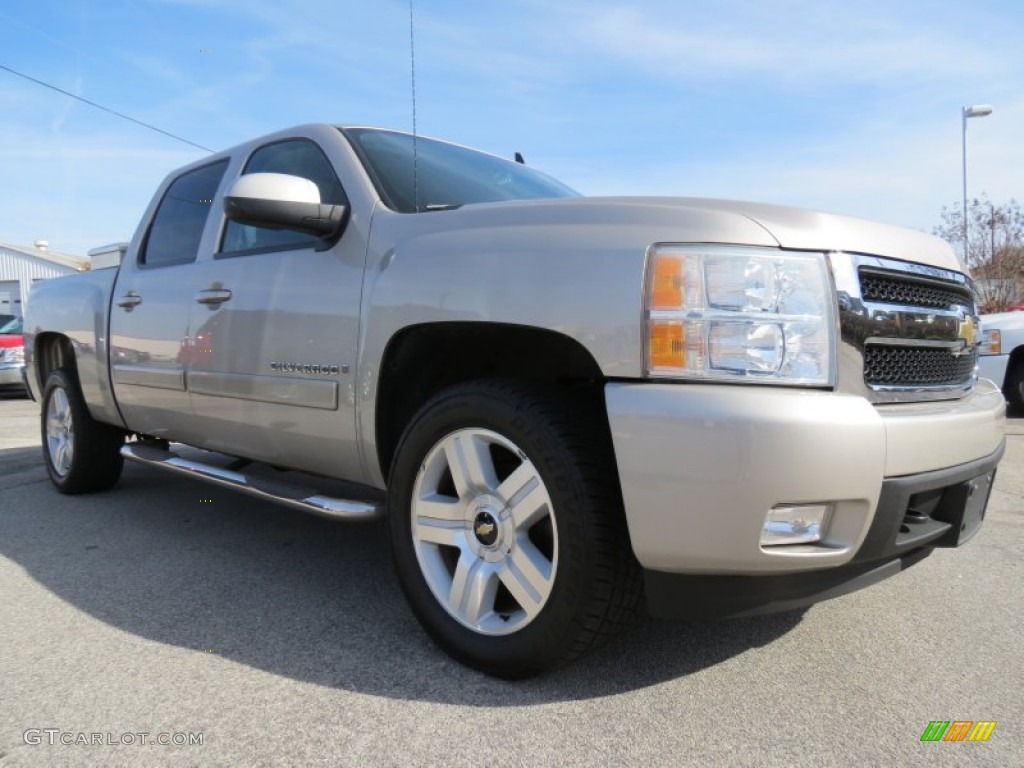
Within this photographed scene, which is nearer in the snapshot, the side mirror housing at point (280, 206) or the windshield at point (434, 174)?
the side mirror housing at point (280, 206)

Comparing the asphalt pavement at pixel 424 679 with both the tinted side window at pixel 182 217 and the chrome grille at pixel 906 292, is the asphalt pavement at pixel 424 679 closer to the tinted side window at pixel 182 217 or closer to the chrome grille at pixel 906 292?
the chrome grille at pixel 906 292

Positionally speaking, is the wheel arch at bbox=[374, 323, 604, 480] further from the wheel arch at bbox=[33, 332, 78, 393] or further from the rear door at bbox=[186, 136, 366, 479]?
the wheel arch at bbox=[33, 332, 78, 393]

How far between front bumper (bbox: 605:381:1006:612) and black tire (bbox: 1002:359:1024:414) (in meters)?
7.69

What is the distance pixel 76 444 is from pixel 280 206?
2.91 meters

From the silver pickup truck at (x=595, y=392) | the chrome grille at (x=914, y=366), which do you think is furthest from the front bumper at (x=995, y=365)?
the chrome grille at (x=914, y=366)

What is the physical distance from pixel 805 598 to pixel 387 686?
1.14 metres

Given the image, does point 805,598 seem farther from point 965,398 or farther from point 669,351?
point 965,398

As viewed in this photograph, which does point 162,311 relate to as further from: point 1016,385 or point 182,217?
point 1016,385

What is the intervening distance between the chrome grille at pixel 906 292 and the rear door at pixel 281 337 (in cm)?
158

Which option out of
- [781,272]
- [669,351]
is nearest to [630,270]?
[669,351]

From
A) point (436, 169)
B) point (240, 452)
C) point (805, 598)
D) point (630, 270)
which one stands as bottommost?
point (805, 598)

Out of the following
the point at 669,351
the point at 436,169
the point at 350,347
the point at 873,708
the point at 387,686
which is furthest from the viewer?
the point at 436,169

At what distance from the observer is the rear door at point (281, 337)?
2.75m

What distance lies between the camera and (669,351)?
75.0 inches
